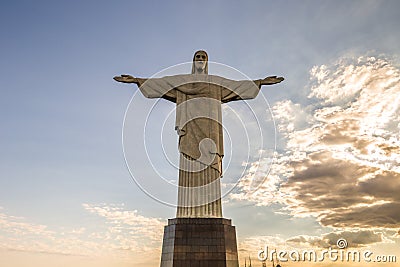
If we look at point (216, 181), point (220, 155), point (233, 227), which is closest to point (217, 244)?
point (233, 227)

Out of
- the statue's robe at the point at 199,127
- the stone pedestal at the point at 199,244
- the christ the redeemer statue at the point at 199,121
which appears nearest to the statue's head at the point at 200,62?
the christ the redeemer statue at the point at 199,121

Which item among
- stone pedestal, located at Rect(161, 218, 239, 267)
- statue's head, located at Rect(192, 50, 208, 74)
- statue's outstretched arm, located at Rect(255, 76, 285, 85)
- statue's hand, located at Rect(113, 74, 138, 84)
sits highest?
statue's head, located at Rect(192, 50, 208, 74)

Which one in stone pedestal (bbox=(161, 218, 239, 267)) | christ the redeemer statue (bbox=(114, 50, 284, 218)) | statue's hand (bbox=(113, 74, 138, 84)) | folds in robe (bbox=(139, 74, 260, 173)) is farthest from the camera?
statue's hand (bbox=(113, 74, 138, 84))

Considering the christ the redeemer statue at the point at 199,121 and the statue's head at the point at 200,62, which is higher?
the statue's head at the point at 200,62

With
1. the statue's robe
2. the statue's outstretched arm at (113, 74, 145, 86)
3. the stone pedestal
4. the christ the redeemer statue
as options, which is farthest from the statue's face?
the stone pedestal

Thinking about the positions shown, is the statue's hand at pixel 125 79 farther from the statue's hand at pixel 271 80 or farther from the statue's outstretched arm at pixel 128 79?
the statue's hand at pixel 271 80

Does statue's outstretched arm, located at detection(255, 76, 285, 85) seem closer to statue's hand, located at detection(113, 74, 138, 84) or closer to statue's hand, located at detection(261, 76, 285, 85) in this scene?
statue's hand, located at detection(261, 76, 285, 85)

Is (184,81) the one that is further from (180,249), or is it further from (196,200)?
(180,249)
